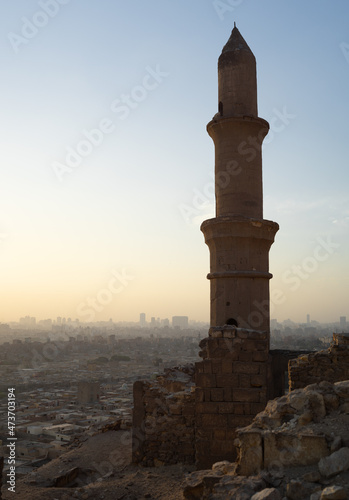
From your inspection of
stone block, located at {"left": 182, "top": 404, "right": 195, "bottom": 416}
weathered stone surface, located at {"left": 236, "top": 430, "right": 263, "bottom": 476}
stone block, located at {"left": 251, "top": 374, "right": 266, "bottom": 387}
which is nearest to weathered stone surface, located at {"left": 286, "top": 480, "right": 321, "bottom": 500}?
→ weathered stone surface, located at {"left": 236, "top": 430, "right": 263, "bottom": 476}

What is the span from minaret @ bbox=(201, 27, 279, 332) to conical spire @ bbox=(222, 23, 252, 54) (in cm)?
3

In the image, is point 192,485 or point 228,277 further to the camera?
point 228,277

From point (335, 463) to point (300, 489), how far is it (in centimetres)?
39

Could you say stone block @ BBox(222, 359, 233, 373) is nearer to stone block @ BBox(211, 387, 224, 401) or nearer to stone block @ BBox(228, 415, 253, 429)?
stone block @ BBox(211, 387, 224, 401)

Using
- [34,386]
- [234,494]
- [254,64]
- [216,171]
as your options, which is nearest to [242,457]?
[234,494]

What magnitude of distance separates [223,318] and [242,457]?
→ 7784mm

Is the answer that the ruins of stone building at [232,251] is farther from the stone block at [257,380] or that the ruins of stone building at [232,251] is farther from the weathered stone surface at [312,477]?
the weathered stone surface at [312,477]

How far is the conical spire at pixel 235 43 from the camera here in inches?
517

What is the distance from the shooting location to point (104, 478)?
8.23 meters

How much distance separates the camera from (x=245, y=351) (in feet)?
24.5

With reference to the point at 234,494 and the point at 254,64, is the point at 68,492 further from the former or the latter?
the point at 254,64

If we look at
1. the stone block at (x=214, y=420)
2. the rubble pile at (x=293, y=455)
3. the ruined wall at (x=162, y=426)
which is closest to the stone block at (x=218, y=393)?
the stone block at (x=214, y=420)

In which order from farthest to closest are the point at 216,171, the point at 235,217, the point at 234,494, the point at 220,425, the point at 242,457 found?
the point at 216,171, the point at 235,217, the point at 220,425, the point at 242,457, the point at 234,494

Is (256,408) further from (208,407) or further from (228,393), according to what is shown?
(208,407)
